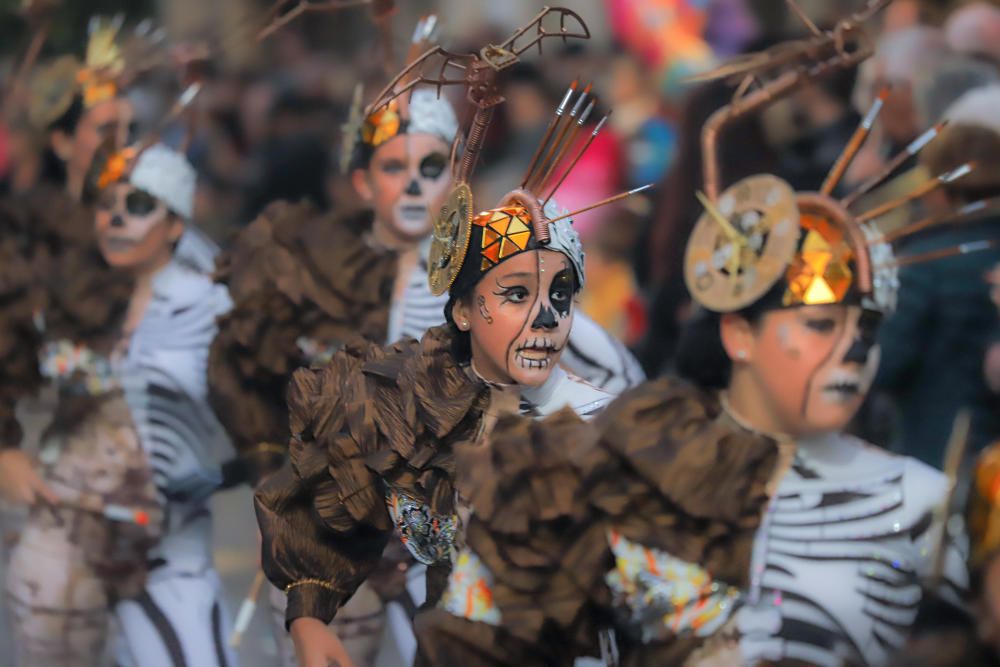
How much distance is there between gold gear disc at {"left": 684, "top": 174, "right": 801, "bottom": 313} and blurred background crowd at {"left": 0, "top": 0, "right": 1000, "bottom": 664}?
1292mm

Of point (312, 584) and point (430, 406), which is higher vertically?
point (430, 406)

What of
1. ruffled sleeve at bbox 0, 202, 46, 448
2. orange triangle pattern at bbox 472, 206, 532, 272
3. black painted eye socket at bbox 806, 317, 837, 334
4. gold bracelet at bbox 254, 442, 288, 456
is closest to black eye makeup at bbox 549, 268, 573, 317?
orange triangle pattern at bbox 472, 206, 532, 272

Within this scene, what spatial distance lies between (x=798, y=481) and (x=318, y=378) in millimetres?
1375

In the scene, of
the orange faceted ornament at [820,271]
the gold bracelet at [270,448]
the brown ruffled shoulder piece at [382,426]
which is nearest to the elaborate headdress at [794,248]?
the orange faceted ornament at [820,271]

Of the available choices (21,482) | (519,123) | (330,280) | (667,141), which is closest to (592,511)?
(330,280)

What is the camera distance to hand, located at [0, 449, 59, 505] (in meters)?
5.91

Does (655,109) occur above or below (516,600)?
above

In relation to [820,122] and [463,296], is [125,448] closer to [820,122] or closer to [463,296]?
[463,296]

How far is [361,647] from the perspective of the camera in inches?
212

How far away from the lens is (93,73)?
23.4ft

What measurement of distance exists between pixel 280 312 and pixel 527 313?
186 cm

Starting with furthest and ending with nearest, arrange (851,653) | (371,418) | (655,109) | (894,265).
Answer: (655,109) < (371,418) < (894,265) < (851,653)

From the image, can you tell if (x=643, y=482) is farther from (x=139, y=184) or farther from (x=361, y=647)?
(x=139, y=184)

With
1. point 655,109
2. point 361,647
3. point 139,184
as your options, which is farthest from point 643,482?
point 655,109
